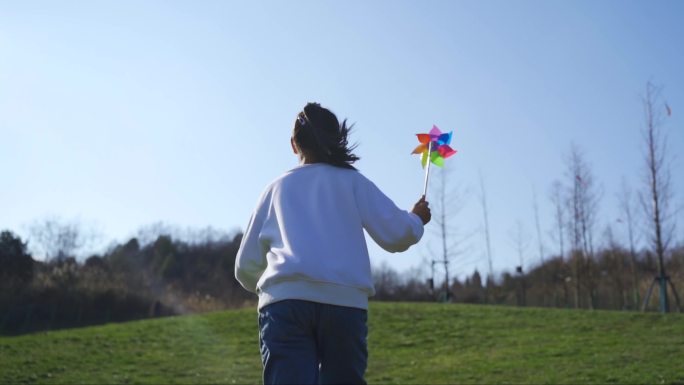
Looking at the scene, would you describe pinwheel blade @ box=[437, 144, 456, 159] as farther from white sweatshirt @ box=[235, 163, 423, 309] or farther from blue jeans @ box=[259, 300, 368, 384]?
blue jeans @ box=[259, 300, 368, 384]

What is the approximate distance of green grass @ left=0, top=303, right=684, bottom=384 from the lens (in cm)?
1310

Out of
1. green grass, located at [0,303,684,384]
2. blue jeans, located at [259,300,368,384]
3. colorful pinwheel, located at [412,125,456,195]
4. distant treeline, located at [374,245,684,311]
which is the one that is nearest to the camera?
blue jeans, located at [259,300,368,384]

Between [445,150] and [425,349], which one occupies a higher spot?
[445,150]

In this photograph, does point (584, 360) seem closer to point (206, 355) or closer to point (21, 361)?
point (206, 355)

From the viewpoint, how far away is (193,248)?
5969 cm

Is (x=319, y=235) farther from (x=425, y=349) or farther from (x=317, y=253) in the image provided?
(x=425, y=349)

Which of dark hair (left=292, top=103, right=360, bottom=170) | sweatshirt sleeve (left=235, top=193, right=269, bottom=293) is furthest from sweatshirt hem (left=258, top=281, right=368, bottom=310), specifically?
dark hair (left=292, top=103, right=360, bottom=170)

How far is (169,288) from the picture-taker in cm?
4303

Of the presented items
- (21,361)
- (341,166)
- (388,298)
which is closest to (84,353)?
(21,361)

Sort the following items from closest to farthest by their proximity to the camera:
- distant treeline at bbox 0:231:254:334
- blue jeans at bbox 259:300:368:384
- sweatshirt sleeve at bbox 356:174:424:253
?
1. blue jeans at bbox 259:300:368:384
2. sweatshirt sleeve at bbox 356:174:424:253
3. distant treeline at bbox 0:231:254:334

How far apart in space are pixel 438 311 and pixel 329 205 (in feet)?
70.7

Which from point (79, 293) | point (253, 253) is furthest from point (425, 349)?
point (79, 293)

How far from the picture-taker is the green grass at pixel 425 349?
13102 millimetres

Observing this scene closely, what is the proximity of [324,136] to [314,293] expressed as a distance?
71 centimetres
